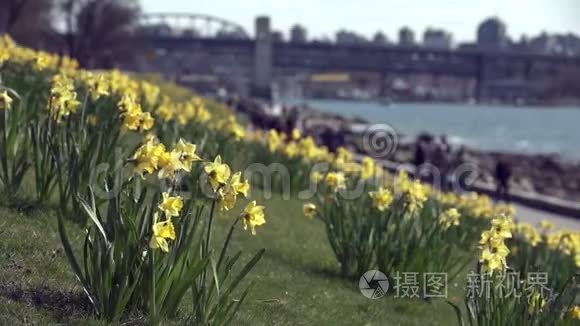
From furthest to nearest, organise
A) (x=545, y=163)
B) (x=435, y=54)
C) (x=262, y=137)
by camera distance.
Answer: (x=435, y=54)
(x=545, y=163)
(x=262, y=137)

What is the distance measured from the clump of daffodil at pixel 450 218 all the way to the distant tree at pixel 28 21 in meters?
38.1

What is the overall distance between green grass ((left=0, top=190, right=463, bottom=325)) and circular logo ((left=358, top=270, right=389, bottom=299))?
97mm

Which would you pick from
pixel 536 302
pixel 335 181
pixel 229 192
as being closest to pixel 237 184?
pixel 229 192

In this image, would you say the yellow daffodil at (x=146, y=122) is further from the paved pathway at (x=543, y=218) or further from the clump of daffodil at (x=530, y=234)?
the paved pathway at (x=543, y=218)

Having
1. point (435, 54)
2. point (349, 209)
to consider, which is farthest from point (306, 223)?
point (435, 54)

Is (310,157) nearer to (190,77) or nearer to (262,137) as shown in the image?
(262,137)

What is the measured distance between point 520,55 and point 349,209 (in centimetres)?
11877

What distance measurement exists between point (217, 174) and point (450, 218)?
336 cm

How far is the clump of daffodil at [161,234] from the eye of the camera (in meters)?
4.39

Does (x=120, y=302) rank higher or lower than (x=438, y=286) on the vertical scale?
higher

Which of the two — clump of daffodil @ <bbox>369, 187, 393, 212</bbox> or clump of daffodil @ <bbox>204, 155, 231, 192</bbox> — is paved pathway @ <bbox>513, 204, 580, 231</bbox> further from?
clump of daffodil @ <bbox>204, 155, 231, 192</bbox>

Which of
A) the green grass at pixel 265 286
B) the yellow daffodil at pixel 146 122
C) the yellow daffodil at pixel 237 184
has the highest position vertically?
the yellow daffodil at pixel 146 122

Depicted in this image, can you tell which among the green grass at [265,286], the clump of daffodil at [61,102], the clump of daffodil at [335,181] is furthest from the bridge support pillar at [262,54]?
the clump of daffodil at [61,102]

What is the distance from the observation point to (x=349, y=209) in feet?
25.5
